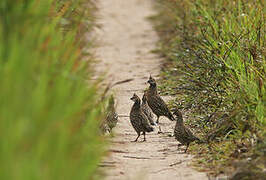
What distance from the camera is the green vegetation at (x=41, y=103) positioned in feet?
12.7

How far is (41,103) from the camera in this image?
4.20 metres

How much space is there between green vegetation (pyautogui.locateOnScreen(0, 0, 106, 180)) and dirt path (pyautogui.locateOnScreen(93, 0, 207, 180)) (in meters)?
0.70

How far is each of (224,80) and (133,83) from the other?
331 centimetres

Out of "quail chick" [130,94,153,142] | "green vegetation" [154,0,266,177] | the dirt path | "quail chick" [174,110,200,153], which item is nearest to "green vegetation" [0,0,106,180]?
the dirt path

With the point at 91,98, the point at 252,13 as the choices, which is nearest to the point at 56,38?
the point at 91,98

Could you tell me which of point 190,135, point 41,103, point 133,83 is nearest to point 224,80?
point 190,135

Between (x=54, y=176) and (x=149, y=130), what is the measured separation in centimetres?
420

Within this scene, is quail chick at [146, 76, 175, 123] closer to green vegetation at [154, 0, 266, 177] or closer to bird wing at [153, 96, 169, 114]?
bird wing at [153, 96, 169, 114]

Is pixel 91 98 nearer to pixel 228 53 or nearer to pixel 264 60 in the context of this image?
pixel 264 60

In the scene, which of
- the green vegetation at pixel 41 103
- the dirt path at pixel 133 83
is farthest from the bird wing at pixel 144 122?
the green vegetation at pixel 41 103

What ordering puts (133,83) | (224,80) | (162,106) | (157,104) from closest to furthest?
(224,80) < (162,106) < (157,104) < (133,83)

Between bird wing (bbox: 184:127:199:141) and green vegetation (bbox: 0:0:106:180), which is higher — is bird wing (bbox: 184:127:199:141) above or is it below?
below

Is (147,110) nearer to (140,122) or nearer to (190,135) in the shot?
(140,122)

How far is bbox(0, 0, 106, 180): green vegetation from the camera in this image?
152 inches
